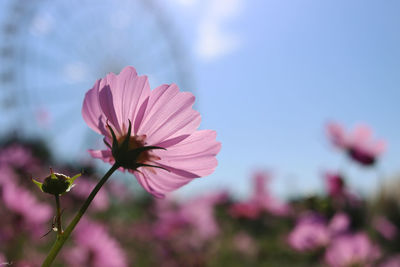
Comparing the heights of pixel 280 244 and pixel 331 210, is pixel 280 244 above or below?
above

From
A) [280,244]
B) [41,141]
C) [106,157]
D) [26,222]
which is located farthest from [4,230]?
[41,141]

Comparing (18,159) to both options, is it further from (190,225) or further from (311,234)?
(311,234)

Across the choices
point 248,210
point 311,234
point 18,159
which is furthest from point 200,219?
point 18,159

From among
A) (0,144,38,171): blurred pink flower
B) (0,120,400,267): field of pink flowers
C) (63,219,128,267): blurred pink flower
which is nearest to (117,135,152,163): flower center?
(0,120,400,267): field of pink flowers

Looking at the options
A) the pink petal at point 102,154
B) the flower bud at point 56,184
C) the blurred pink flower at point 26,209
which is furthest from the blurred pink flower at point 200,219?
the flower bud at point 56,184

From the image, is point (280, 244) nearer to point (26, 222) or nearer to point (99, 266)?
point (99, 266)
